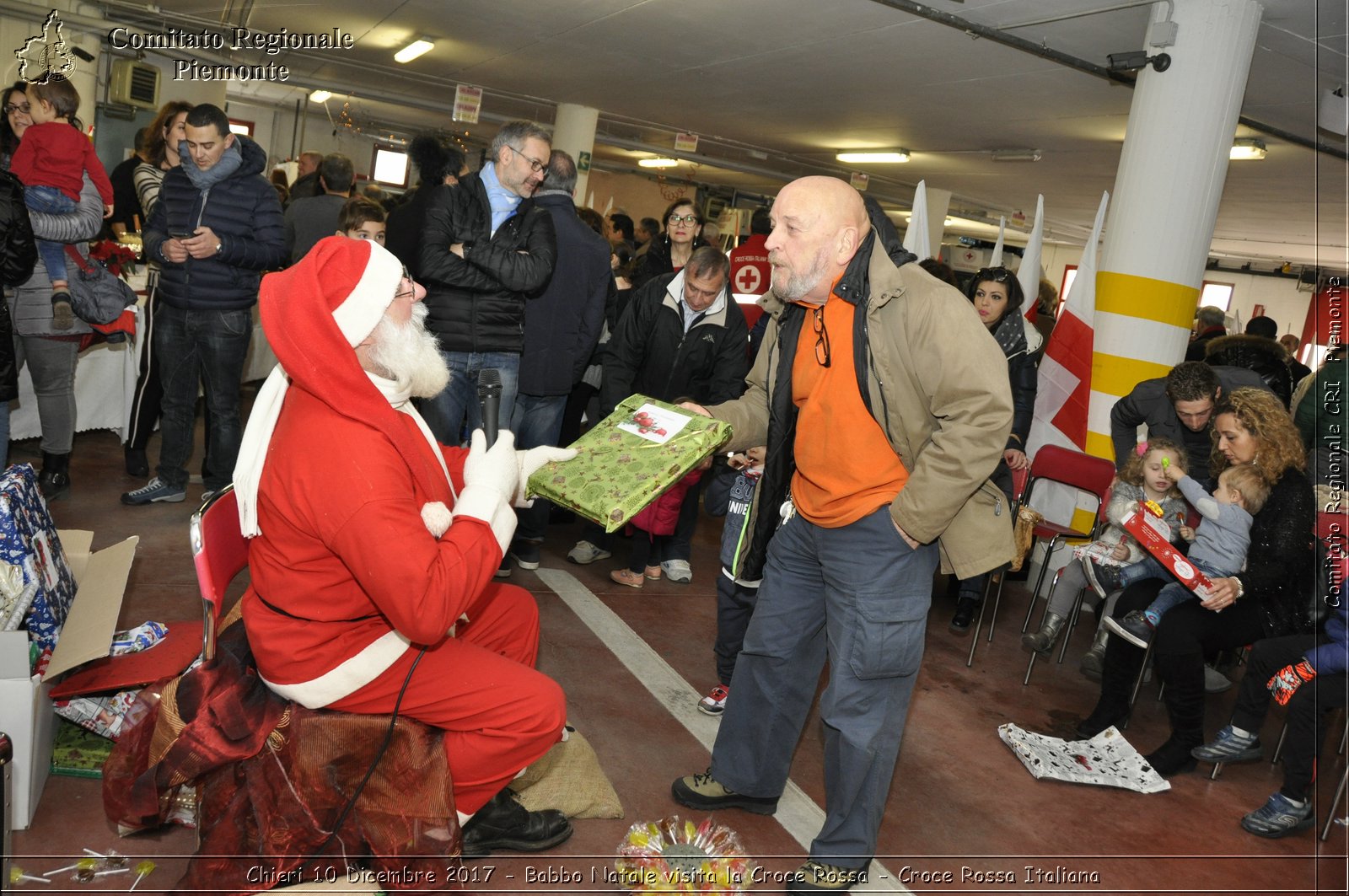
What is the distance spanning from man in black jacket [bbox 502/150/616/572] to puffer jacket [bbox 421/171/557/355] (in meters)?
0.33

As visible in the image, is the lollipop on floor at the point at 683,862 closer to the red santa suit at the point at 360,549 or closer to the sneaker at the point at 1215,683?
the red santa suit at the point at 360,549

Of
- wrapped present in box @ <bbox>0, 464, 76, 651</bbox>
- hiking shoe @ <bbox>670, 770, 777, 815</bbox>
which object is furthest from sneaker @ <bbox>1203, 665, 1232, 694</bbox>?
wrapped present in box @ <bbox>0, 464, 76, 651</bbox>

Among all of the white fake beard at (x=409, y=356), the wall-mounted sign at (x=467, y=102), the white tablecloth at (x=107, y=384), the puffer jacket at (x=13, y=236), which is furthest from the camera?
the wall-mounted sign at (x=467, y=102)

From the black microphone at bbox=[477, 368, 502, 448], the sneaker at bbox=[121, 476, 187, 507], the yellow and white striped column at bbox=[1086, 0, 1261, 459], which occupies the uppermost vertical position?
the yellow and white striped column at bbox=[1086, 0, 1261, 459]

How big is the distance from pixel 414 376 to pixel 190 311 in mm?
3036

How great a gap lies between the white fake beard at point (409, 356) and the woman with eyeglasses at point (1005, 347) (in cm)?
366

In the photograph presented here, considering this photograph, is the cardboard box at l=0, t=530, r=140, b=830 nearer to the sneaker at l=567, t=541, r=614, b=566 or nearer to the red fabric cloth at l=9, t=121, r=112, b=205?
the sneaker at l=567, t=541, r=614, b=566

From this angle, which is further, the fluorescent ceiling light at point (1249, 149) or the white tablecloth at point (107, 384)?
the fluorescent ceiling light at point (1249, 149)

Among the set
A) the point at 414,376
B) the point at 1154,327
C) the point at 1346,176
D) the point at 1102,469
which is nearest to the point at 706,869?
the point at 414,376

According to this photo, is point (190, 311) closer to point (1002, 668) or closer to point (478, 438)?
point (478, 438)

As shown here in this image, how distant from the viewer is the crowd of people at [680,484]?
7.60 ft

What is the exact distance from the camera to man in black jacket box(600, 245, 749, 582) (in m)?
4.80

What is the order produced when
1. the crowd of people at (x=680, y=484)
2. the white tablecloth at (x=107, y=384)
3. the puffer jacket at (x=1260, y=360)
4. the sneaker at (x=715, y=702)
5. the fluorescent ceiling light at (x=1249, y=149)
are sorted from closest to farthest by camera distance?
the crowd of people at (x=680, y=484)
the sneaker at (x=715, y=702)
the puffer jacket at (x=1260, y=360)
the white tablecloth at (x=107, y=384)
the fluorescent ceiling light at (x=1249, y=149)

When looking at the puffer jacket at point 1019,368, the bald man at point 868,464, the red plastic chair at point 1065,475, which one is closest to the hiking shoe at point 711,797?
the bald man at point 868,464
